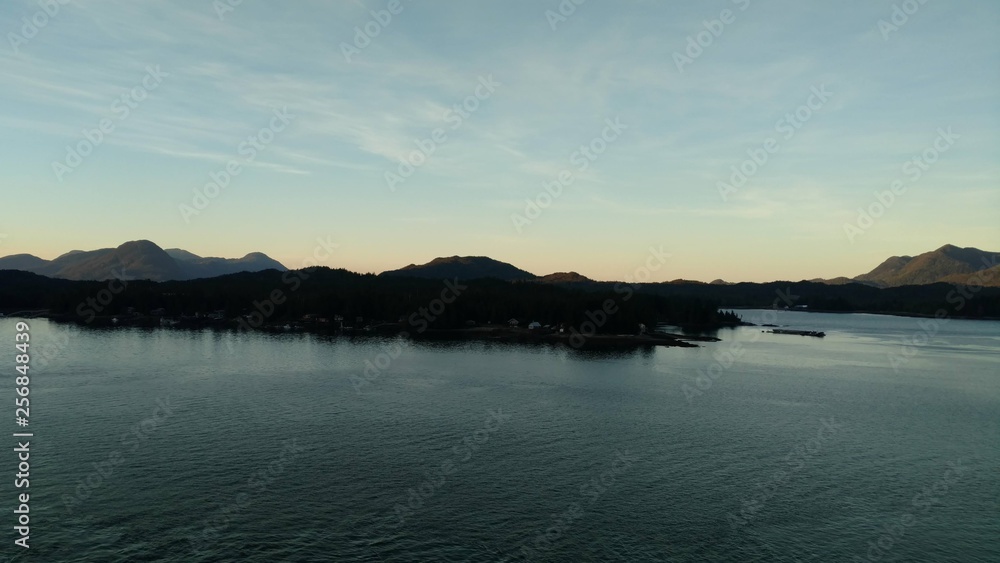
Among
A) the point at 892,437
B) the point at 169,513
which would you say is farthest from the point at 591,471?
the point at 892,437
